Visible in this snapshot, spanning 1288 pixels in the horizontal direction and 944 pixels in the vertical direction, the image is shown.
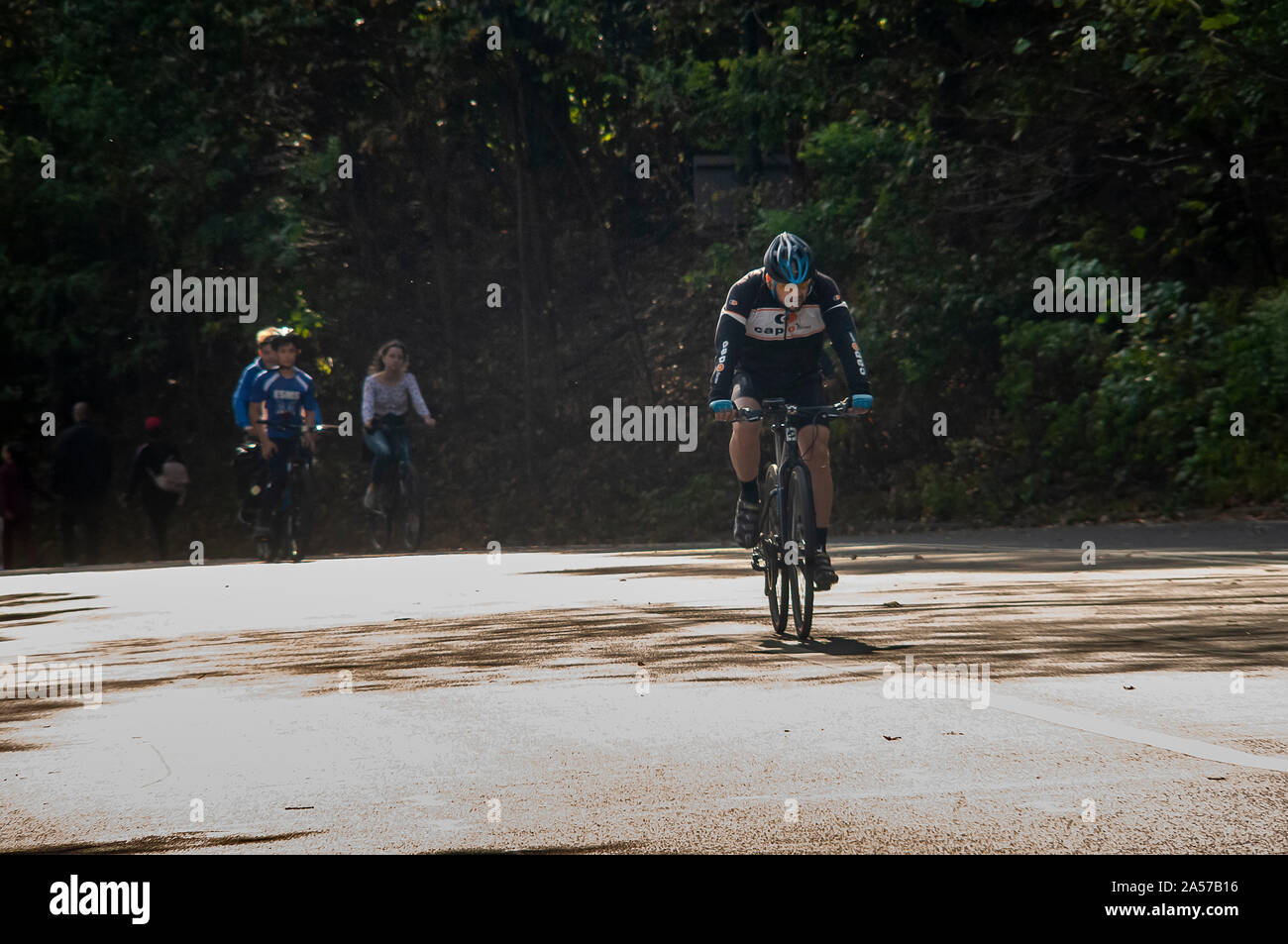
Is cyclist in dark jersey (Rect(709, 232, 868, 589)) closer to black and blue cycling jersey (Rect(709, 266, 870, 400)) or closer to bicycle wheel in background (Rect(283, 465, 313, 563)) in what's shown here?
black and blue cycling jersey (Rect(709, 266, 870, 400))

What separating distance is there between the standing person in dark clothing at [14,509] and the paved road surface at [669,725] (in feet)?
35.9

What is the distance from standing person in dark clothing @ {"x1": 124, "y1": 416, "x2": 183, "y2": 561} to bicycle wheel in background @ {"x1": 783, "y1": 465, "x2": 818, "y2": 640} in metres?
15.2

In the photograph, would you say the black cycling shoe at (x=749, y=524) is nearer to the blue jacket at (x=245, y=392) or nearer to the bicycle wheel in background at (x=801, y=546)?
the bicycle wheel in background at (x=801, y=546)

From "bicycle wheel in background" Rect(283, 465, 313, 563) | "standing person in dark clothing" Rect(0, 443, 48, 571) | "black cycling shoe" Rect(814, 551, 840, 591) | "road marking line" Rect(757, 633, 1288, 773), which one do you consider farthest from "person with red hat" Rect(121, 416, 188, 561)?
"road marking line" Rect(757, 633, 1288, 773)

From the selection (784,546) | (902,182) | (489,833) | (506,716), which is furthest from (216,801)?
(902,182)

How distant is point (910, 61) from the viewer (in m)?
26.2

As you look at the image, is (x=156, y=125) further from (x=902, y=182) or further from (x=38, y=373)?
(x=902, y=182)

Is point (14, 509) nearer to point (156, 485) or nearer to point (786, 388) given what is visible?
point (156, 485)

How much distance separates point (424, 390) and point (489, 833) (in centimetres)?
2948

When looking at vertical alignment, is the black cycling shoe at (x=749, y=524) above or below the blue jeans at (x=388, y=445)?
below

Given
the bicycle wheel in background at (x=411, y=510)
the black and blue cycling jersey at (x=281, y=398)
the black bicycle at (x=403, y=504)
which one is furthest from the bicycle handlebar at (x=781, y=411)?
the bicycle wheel in background at (x=411, y=510)

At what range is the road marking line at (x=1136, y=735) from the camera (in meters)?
6.26

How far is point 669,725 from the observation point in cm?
732

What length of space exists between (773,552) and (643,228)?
86.8ft
